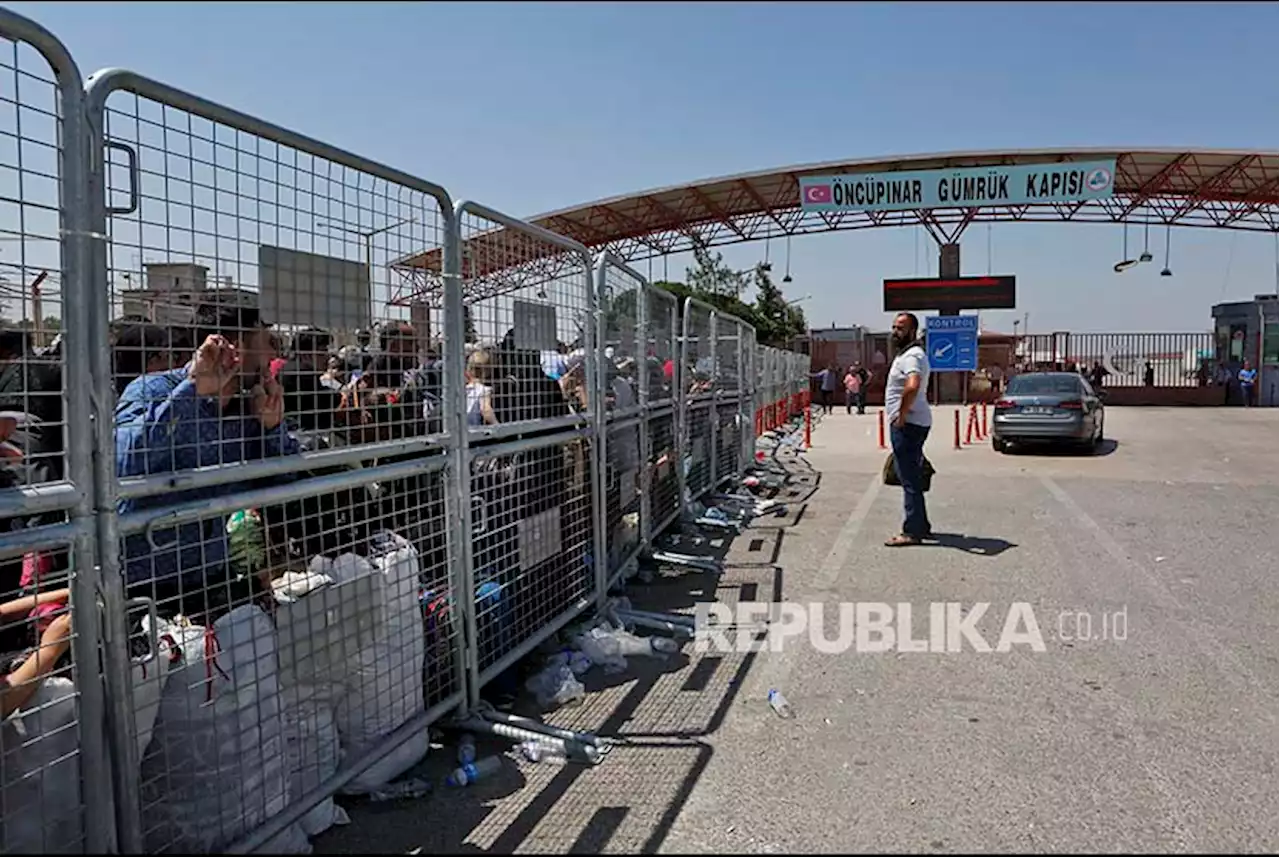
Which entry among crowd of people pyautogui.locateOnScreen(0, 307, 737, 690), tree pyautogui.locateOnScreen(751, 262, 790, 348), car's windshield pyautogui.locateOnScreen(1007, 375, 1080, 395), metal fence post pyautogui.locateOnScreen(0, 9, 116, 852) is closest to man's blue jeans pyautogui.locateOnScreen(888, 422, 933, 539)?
crowd of people pyautogui.locateOnScreen(0, 307, 737, 690)

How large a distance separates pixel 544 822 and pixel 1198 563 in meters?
5.95

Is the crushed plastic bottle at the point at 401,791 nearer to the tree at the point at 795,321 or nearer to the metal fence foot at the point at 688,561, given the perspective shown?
the metal fence foot at the point at 688,561

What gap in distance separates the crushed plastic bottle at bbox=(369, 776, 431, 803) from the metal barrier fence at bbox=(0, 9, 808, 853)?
57 mm

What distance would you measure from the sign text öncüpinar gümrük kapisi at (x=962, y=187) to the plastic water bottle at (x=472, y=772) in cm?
2534

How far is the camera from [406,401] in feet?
12.1

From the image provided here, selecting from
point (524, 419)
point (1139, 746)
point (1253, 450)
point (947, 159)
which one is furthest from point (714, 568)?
point (947, 159)

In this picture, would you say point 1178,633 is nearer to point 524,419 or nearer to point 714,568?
point 714,568

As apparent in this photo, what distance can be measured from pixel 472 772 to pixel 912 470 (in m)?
4.95

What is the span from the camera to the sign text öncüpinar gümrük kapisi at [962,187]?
2509 centimetres

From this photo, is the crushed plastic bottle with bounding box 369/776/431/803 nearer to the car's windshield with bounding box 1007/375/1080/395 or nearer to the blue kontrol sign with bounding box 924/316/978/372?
the car's windshield with bounding box 1007/375/1080/395

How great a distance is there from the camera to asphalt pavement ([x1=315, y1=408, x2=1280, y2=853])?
119 inches

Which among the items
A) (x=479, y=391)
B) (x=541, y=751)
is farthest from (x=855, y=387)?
(x=541, y=751)

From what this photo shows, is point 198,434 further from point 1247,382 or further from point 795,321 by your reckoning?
point 795,321

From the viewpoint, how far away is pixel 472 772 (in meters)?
3.45
